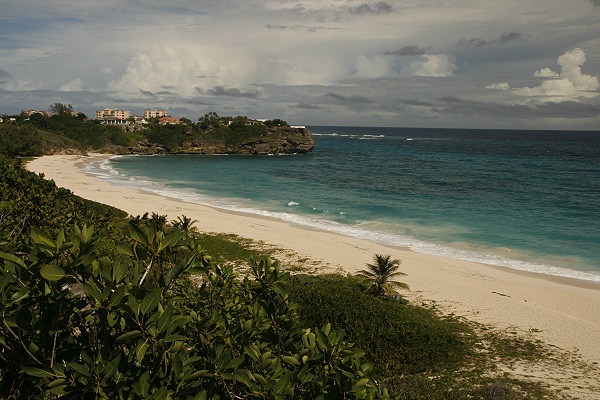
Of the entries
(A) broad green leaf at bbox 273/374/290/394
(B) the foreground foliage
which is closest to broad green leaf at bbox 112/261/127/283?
(B) the foreground foliage

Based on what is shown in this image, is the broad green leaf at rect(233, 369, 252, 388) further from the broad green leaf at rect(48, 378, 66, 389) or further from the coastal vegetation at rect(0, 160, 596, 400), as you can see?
the broad green leaf at rect(48, 378, 66, 389)

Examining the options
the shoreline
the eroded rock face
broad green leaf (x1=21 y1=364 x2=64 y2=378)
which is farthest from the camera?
the eroded rock face

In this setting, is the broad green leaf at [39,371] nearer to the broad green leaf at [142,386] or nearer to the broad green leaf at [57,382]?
the broad green leaf at [57,382]

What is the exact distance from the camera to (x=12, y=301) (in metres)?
3.14

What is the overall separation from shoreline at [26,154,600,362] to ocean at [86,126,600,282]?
2.21m

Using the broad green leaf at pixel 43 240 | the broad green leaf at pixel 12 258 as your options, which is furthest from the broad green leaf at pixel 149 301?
the broad green leaf at pixel 12 258

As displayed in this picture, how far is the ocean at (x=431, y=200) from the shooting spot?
91.9 ft

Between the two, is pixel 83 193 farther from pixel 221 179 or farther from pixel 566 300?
pixel 566 300

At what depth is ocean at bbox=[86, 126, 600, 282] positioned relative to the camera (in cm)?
2802

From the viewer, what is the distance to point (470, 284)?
65.6ft

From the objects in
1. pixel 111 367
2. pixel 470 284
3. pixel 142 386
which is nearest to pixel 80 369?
pixel 111 367

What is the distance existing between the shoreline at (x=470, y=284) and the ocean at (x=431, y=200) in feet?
7.24

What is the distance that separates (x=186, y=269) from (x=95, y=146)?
330 ft

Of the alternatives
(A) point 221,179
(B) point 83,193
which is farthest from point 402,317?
(A) point 221,179
